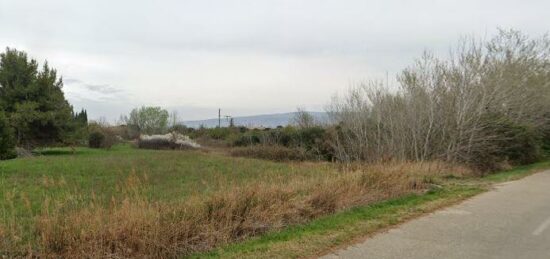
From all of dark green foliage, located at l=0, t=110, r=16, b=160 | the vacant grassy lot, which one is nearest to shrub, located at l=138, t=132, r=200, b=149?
dark green foliage, located at l=0, t=110, r=16, b=160

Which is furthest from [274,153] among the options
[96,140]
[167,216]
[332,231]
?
[167,216]

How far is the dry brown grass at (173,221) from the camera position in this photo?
643cm

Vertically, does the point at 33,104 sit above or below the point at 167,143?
above

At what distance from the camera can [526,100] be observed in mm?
30594

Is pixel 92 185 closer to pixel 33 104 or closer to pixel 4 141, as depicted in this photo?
pixel 4 141

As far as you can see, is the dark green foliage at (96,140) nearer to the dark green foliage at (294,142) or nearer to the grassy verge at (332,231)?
the dark green foliage at (294,142)

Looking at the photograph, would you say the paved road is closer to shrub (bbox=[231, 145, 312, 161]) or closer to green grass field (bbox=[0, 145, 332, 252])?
green grass field (bbox=[0, 145, 332, 252])

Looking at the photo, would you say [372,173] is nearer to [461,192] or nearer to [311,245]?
[461,192]

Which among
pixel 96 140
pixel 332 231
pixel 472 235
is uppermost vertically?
pixel 96 140

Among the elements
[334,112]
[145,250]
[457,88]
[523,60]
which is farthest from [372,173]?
[523,60]

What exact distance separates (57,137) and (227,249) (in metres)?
37.2

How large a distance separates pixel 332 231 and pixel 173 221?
2718 mm

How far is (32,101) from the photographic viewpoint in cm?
3884

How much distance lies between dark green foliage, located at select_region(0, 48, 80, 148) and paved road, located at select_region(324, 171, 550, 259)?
34568 mm
